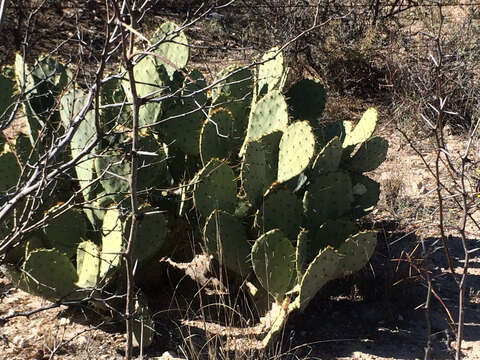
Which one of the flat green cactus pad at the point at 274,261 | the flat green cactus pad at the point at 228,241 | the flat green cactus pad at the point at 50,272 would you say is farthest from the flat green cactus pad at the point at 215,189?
the flat green cactus pad at the point at 50,272

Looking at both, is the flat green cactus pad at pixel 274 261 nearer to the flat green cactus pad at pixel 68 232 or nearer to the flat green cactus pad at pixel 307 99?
the flat green cactus pad at pixel 68 232

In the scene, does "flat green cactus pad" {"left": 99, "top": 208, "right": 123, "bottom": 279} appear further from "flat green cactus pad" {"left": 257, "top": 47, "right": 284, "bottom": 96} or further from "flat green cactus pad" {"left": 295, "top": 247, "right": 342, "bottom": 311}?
"flat green cactus pad" {"left": 257, "top": 47, "right": 284, "bottom": 96}

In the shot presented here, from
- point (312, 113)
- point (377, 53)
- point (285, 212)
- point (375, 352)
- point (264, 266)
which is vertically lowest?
point (375, 352)

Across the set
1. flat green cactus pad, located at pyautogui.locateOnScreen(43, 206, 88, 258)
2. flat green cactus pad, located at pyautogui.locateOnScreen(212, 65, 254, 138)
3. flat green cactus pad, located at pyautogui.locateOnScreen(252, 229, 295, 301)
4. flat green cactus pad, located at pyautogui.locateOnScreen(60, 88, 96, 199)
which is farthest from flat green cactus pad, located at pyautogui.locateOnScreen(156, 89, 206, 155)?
flat green cactus pad, located at pyautogui.locateOnScreen(252, 229, 295, 301)

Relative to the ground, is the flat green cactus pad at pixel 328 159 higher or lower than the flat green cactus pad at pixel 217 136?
lower

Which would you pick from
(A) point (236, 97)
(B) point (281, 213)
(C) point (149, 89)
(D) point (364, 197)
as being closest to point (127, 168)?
(C) point (149, 89)

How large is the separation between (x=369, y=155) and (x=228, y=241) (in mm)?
1097

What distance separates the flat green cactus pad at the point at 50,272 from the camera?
3.30m

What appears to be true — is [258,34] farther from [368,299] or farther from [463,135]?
[368,299]

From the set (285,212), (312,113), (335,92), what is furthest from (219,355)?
(335,92)

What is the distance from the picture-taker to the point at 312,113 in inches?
176

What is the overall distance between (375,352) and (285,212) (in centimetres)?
83

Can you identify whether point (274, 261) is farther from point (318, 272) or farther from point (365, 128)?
point (365, 128)

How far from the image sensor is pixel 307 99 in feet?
14.6
